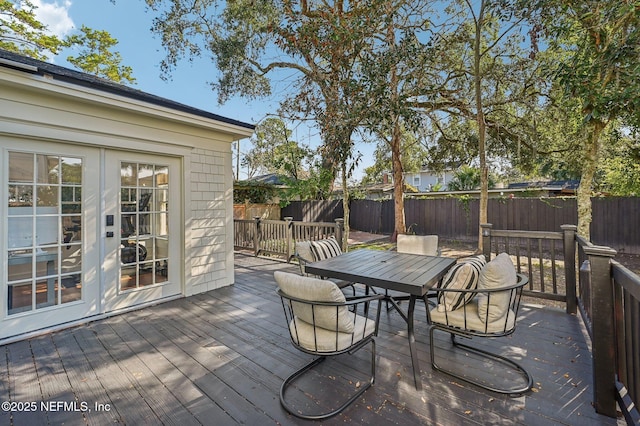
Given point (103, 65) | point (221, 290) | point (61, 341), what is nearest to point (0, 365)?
point (61, 341)

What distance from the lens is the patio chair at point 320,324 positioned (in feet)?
6.36

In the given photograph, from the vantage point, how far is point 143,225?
393 centimetres

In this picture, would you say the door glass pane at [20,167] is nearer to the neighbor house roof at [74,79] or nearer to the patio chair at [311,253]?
the neighbor house roof at [74,79]

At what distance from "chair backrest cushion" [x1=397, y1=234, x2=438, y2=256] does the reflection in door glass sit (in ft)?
11.4

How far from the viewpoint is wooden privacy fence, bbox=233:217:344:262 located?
6.30 meters

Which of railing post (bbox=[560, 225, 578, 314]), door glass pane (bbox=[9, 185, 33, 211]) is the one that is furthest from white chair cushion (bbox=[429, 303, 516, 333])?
door glass pane (bbox=[9, 185, 33, 211])

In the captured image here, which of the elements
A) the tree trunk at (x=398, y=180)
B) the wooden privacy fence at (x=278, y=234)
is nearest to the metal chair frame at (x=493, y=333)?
the wooden privacy fence at (x=278, y=234)

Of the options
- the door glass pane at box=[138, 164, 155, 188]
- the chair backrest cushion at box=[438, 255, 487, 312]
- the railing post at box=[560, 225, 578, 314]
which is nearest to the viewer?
the chair backrest cushion at box=[438, 255, 487, 312]

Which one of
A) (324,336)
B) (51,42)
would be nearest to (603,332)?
(324,336)

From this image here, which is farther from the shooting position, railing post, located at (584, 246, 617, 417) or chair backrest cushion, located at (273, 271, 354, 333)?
chair backrest cushion, located at (273, 271, 354, 333)

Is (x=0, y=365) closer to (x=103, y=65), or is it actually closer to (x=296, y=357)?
(x=296, y=357)

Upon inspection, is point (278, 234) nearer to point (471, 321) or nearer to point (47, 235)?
point (47, 235)

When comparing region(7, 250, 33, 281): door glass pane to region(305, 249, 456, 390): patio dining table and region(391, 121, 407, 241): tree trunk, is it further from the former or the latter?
region(391, 121, 407, 241): tree trunk

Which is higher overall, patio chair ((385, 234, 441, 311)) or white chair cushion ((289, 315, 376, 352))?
patio chair ((385, 234, 441, 311))
